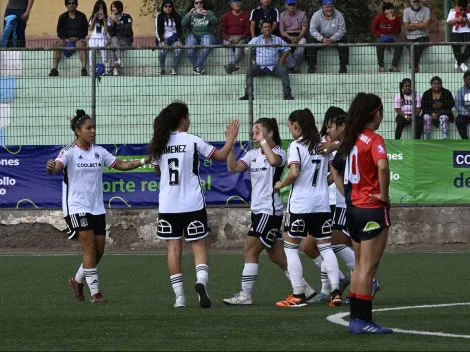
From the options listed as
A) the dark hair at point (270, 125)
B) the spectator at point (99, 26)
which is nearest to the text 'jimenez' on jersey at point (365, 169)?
the dark hair at point (270, 125)

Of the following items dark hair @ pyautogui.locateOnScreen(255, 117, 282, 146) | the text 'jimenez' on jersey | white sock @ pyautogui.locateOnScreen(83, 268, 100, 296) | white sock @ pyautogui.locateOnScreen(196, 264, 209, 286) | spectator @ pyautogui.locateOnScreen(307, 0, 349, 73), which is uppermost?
spectator @ pyautogui.locateOnScreen(307, 0, 349, 73)

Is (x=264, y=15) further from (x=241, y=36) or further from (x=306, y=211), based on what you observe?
(x=306, y=211)

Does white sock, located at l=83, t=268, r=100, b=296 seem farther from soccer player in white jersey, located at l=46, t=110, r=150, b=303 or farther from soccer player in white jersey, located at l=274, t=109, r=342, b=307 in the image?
soccer player in white jersey, located at l=274, t=109, r=342, b=307

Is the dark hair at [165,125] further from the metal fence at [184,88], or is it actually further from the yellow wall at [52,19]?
the yellow wall at [52,19]

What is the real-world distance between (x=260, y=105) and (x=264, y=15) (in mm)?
2670

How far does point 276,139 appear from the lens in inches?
477

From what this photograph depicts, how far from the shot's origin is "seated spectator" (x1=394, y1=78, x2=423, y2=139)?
68.3ft

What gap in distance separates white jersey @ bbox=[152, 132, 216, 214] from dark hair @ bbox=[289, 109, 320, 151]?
978 mm

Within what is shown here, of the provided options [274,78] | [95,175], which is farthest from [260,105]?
[95,175]

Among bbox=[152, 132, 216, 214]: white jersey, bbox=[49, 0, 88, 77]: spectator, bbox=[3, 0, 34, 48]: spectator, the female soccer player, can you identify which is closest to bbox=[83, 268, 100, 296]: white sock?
bbox=[152, 132, 216, 214]: white jersey

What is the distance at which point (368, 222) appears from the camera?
9016 mm

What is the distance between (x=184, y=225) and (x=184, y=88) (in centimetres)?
987

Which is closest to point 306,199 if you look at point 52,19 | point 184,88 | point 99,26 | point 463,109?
point 463,109

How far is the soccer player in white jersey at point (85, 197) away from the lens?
40.5 feet
